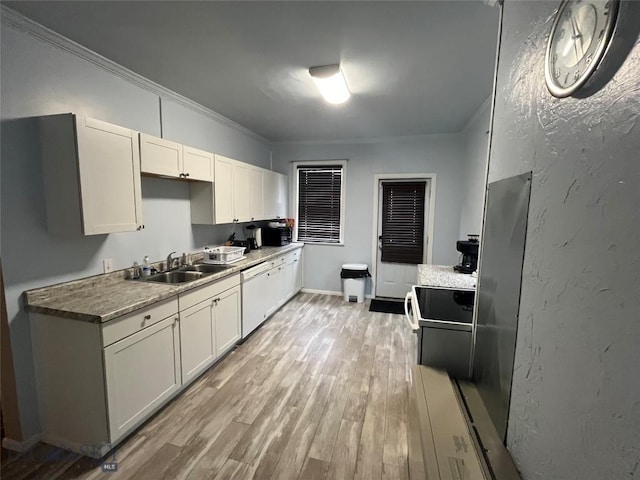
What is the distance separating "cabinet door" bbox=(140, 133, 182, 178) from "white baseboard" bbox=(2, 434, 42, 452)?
197cm

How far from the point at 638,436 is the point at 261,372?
106 inches

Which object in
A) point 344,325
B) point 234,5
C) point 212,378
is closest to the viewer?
point 234,5

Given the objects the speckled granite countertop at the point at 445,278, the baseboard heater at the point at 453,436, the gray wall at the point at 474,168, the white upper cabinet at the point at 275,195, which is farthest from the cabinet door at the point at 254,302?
the gray wall at the point at 474,168

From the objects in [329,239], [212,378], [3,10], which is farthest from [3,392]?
[329,239]

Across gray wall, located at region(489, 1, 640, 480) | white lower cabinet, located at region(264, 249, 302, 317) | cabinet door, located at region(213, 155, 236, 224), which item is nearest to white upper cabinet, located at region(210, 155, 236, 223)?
cabinet door, located at region(213, 155, 236, 224)

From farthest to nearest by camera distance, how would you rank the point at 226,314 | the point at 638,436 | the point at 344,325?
the point at 344,325 → the point at 226,314 → the point at 638,436

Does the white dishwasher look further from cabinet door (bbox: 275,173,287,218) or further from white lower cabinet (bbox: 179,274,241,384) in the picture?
cabinet door (bbox: 275,173,287,218)

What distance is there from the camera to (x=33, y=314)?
6.07ft

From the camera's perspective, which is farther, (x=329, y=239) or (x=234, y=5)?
(x=329, y=239)

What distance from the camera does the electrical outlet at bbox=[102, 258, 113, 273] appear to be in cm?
233

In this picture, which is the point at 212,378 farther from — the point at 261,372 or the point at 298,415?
the point at 298,415

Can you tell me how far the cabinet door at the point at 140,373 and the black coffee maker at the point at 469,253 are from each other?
2.76 meters

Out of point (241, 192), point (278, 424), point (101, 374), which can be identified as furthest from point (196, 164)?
point (278, 424)

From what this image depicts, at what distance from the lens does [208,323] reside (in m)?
2.66
